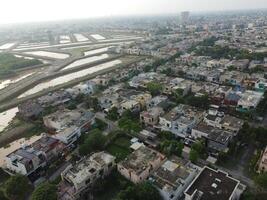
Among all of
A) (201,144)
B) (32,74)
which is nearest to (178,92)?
(201,144)

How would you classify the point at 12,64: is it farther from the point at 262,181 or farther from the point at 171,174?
A: the point at 262,181

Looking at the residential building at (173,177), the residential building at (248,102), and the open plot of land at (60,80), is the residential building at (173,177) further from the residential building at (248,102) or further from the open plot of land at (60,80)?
the open plot of land at (60,80)

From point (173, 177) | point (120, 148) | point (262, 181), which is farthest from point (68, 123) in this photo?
point (262, 181)

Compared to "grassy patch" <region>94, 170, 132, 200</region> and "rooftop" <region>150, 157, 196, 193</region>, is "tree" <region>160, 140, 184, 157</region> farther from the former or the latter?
"grassy patch" <region>94, 170, 132, 200</region>

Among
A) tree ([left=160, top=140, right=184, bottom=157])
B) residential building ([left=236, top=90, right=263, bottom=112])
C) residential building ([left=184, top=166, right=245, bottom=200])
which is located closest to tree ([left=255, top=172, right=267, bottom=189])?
residential building ([left=184, top=166, right=245, bottom=200])

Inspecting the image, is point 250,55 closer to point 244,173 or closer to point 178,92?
point 178,92
